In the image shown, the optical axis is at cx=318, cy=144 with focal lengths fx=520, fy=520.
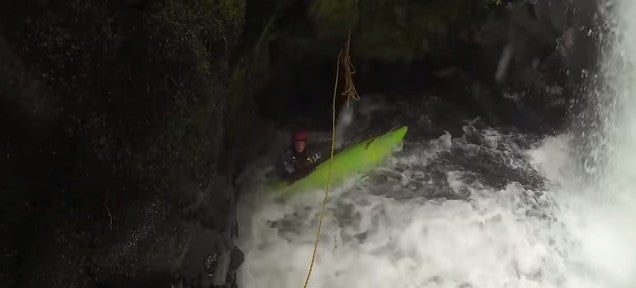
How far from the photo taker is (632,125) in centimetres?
598

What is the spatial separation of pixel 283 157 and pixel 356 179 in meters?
0.80

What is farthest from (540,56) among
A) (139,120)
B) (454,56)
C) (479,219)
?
(139,120)

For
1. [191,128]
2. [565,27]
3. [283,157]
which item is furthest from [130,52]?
[565,27]

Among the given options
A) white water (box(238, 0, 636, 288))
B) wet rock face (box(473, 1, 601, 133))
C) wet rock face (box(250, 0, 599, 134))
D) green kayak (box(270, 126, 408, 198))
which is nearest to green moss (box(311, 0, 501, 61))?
wet rock face (box(250, 0, 599, 134))

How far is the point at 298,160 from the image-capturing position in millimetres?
5055

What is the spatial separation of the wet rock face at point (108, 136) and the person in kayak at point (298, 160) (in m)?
1.54

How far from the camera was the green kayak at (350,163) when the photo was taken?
519 centimetres

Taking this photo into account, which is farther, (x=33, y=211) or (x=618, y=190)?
(x=618, y=190)

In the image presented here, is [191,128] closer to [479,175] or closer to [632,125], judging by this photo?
[479,175]

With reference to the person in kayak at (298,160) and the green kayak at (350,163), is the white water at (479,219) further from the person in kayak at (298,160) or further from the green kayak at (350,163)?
the person in kayak at (298,160)

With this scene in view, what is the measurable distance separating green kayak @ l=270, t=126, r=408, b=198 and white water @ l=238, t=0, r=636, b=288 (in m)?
0.12

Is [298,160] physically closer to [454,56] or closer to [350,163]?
[350,163]

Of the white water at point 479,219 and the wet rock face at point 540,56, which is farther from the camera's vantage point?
the wet rock face at point 540,56

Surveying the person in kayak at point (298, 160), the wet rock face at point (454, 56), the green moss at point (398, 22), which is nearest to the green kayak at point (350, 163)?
the person in kayak at point (298, 160)
